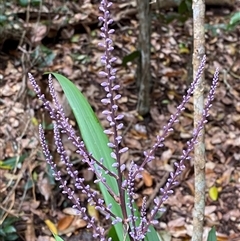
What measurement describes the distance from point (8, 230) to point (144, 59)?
3.30ft

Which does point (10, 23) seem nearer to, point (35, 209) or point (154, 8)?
point (154, 8)

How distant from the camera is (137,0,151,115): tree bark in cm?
234

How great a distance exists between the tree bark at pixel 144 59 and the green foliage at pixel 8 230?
2.96 ft

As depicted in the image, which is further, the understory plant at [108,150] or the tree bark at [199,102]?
the tree bark at [199,102]

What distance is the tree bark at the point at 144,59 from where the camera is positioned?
2.34m

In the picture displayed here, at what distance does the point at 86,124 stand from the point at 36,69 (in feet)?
4.65

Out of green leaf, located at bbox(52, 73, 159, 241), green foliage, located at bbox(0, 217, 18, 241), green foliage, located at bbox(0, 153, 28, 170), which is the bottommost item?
green foliage, located at bbox(0, 217, 18, 241)

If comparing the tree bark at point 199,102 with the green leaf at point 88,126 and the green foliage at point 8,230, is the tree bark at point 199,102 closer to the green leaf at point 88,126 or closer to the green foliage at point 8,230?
the green leaf at point 88,126

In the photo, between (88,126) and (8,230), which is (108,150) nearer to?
(88,126)

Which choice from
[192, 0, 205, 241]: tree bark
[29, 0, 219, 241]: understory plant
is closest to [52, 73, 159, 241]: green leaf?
[29, 0, 219, 241]: understory plant

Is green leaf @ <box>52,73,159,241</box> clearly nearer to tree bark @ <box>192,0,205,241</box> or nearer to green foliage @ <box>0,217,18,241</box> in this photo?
tree bark @ <box>192,0,205,241</box>

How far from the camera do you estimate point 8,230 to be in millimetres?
1950

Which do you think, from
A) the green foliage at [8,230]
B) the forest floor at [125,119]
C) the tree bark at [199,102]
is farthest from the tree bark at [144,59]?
the tree bark at [199,102]

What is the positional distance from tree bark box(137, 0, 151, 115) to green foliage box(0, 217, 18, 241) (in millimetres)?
901
